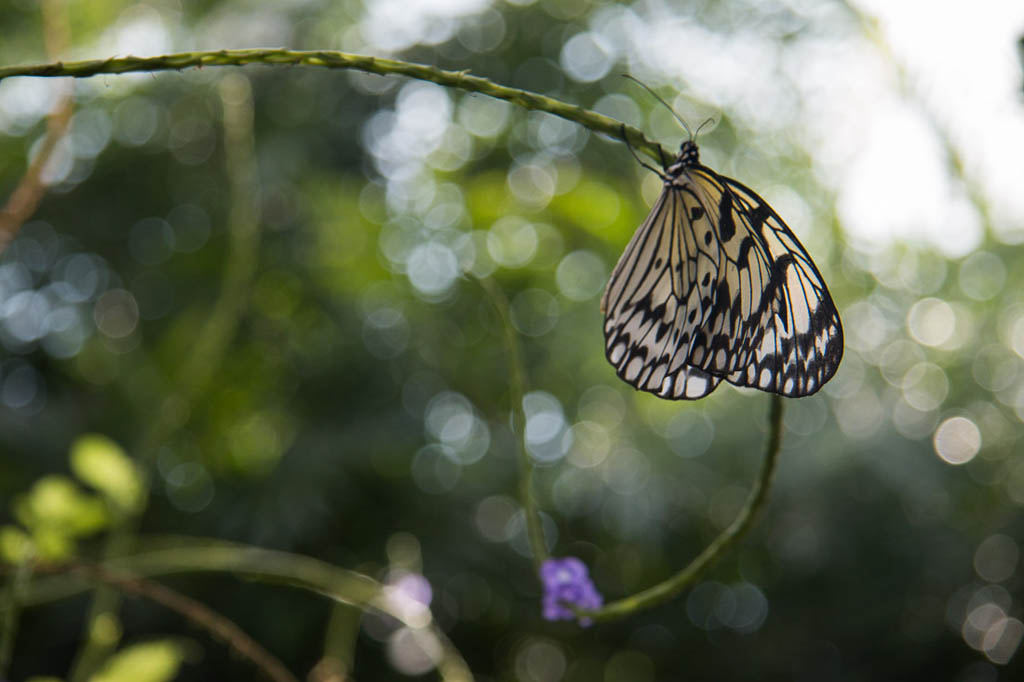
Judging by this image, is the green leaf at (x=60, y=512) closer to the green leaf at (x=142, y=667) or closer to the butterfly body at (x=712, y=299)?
the green leaf at (x=142, y=667)

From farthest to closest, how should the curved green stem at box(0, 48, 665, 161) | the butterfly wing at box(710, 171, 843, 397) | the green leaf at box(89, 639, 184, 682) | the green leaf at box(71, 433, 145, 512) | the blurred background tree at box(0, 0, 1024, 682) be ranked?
the blurred background tree at box(0, 0, 1024, 682) → the green leaf at box(71, 433, 145, 512) → the green leaf at box(89, 639, 184, 682) → the butterfly wing at box(710, 171, 843, 397) → the curved green stem at box(0, 48, 665, 161)

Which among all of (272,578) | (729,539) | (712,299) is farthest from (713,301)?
(272,578)

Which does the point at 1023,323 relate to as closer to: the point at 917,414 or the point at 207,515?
the point at 917,414

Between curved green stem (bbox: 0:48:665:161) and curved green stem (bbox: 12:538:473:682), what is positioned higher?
curved green stem (bbox: 0:48:665:161)

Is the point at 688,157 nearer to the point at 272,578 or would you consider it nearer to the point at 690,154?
the point at 690,154

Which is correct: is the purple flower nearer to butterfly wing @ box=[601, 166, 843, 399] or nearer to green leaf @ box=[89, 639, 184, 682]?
butterfly wing @ box=[601, 166, 843, 399]

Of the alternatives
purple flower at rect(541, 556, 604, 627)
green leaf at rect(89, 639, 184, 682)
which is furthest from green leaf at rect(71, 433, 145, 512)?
purple flower at rect(541, 556, 604, 627)
